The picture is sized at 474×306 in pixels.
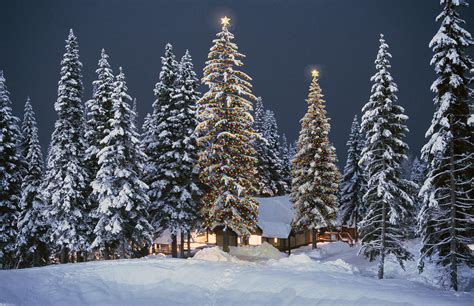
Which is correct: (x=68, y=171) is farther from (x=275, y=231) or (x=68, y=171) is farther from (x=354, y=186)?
(x=354, y=186)

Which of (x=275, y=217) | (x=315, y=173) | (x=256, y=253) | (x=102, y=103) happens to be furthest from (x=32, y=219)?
(x=275, y=217)

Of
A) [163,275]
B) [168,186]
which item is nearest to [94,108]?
[168,186]

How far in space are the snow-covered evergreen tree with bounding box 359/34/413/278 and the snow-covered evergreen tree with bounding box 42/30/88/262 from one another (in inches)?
861

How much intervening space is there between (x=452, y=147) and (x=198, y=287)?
13916mm

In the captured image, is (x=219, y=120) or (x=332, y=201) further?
(x=332, y=201)

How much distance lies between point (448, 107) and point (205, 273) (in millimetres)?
14239

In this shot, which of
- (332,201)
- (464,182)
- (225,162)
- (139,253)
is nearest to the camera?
(464,182)

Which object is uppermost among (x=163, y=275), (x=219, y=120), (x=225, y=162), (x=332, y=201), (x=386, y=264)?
(x=219, y=120)

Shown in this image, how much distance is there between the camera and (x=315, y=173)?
120 feet

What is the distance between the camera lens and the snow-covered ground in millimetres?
13195

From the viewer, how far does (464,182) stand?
54.9ft

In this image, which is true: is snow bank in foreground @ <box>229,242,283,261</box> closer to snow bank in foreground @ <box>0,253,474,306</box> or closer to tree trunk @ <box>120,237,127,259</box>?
tree trunk @ <box>120,237,127,259</box>

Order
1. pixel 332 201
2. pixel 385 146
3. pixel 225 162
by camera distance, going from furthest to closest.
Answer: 1. pixel 332 201
2. pixel 225 162
3. pixel 385 146

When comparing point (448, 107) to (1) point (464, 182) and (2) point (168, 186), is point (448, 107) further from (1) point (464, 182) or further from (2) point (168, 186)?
(2) point (168, 186)
